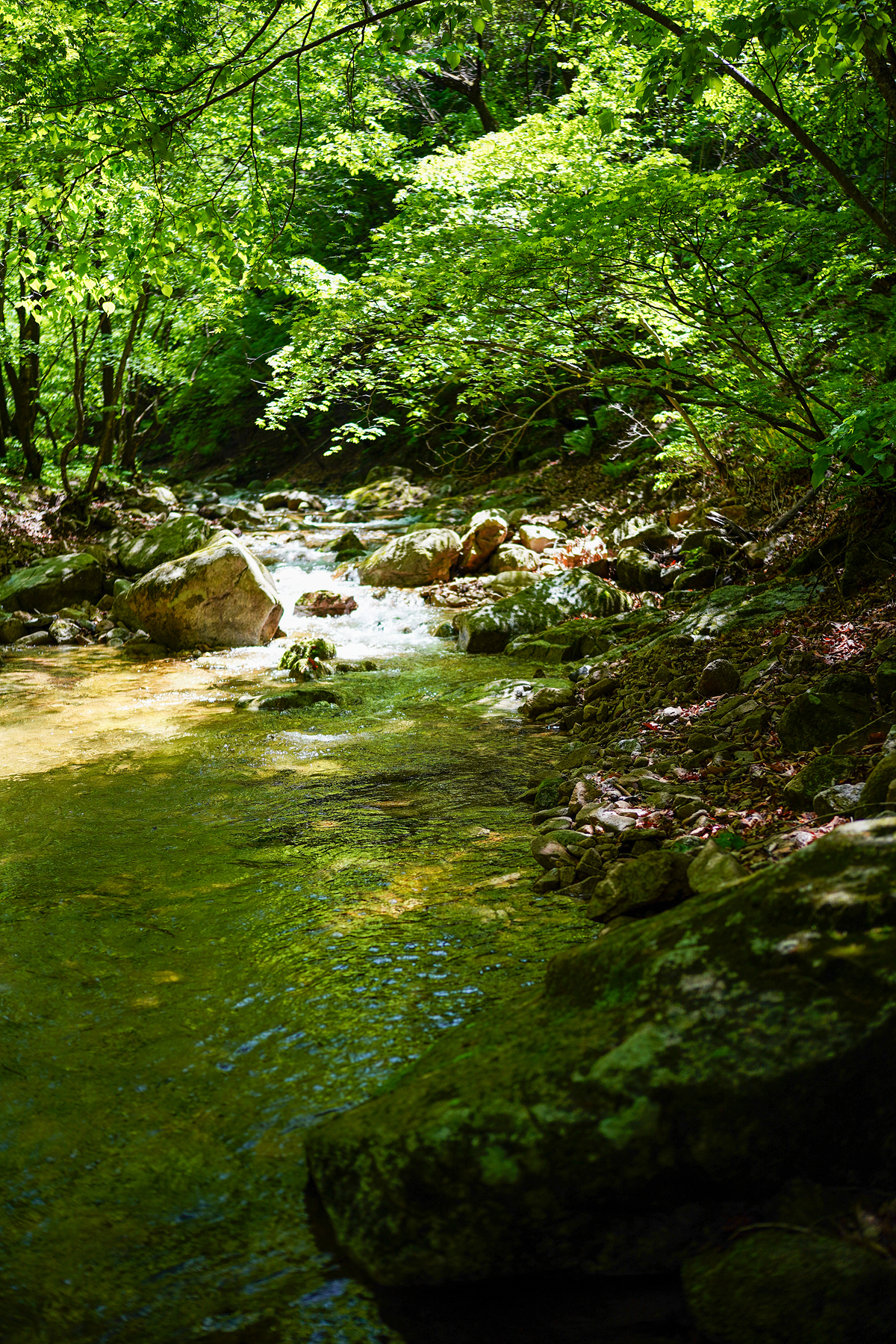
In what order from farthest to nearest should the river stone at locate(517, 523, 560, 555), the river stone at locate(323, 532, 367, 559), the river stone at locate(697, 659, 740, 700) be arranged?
the river stone at locate(323, 532, 367, 559) < the river stone at locate(517, 523, 560, 555) < the river stone at locate(697, 659, 740, 700)

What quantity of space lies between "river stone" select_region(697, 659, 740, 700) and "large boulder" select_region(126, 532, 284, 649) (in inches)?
271

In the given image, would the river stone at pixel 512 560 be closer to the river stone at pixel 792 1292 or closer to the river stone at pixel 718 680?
the river stone at pixel 718 680

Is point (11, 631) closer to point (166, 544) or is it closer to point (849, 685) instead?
point (166, 544)

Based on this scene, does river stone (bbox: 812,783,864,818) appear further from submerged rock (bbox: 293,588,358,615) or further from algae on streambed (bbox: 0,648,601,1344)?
submerged rock (bbox: 293,588,358,615)

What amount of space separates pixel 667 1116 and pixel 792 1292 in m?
0.34

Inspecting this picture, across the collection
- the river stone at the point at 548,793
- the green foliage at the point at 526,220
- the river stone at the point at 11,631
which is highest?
the green foliage at the point at 526,220

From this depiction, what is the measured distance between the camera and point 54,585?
13.0 m

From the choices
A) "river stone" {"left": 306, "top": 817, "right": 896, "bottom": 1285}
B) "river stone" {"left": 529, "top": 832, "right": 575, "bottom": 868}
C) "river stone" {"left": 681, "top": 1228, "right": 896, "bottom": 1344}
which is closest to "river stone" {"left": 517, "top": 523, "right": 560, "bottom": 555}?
"river stone" {"left": 529, "top": 832, "right": 575, "bottom": 868}

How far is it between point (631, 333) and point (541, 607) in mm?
3226

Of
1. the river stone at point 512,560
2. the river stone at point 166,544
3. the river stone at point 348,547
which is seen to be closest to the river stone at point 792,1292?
the river stone at point 512,560

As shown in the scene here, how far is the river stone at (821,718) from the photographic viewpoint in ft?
14.0

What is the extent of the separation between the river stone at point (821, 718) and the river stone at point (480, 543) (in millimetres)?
9749

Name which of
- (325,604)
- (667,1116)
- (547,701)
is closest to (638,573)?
(547,701)

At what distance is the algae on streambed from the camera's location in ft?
6.27
